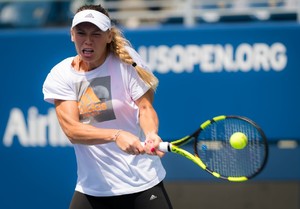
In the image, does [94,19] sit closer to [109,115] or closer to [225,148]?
[109,115]

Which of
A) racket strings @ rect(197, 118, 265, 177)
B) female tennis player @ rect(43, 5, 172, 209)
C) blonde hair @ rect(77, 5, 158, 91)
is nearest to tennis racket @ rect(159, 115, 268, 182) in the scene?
racket strings @ rect(197, 118, 265, 177)

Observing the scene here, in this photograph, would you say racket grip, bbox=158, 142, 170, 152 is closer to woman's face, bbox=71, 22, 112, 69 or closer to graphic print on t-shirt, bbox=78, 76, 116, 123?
graphic print on t-shirt, bbox=78, 76, 116, 123

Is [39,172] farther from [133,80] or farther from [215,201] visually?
[133,80]

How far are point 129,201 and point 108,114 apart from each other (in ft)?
1.43

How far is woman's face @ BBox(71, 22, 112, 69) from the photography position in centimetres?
330

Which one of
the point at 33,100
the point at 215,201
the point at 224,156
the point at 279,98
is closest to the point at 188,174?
the point at 215,201

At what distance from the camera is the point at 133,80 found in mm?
3438

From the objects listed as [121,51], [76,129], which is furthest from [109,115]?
[121,51]

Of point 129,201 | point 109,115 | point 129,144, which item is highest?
point 109,115

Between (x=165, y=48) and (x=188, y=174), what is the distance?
1086mm

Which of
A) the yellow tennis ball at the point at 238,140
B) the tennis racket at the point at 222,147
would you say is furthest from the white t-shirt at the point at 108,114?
the yellow tennis ball at the point at 238,140

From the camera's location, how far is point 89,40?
3291 mm

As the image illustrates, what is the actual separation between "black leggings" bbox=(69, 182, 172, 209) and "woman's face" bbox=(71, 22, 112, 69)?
685mm

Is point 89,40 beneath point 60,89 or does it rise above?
above
